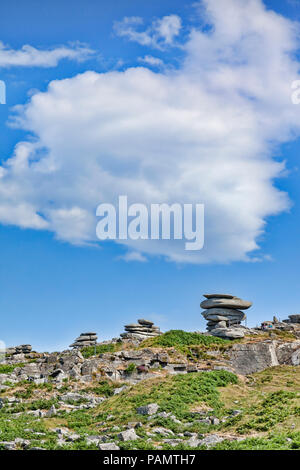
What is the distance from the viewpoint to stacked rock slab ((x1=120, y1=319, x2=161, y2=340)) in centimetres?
5991

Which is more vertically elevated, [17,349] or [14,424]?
[17,349]

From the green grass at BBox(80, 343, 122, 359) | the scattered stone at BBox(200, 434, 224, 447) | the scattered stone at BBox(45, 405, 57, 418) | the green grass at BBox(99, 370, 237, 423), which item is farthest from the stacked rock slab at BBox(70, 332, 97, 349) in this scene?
the scattered stone at BBox(200, 434, 224, 447)

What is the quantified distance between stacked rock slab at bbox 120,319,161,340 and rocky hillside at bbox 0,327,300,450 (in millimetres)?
5781

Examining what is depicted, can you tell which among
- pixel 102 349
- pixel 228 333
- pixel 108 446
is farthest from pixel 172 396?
pixel 228 333

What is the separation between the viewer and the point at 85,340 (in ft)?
203

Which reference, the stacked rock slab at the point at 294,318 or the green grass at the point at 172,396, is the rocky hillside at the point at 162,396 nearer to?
the green grass at the point at 172,396

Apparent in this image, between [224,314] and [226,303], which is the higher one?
[226,303]

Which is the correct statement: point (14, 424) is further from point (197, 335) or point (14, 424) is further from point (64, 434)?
point (197, 335)

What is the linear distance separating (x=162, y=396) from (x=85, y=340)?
109ft

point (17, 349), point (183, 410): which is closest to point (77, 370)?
point (183, 410)

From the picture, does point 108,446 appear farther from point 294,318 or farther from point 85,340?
point 294,318

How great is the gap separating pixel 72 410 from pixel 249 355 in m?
17.9
